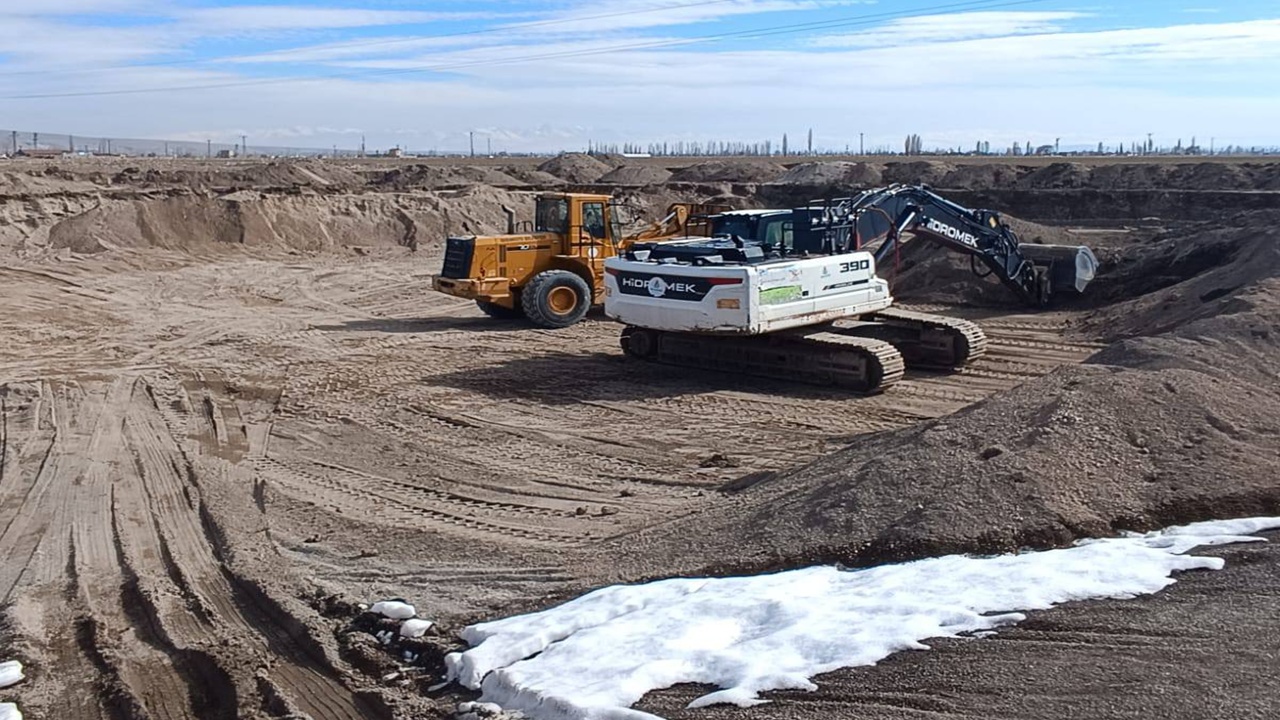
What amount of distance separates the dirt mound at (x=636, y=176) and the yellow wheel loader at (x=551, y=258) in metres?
36.6

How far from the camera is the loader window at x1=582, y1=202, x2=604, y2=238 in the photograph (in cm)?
1984

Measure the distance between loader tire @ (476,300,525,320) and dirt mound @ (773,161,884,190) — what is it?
29.7m

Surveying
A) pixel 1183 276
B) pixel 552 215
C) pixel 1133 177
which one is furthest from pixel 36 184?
pixel 1133 177

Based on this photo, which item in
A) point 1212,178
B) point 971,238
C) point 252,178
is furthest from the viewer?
point 252,178

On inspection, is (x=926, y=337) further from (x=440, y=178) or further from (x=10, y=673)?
(x=440, y=178)

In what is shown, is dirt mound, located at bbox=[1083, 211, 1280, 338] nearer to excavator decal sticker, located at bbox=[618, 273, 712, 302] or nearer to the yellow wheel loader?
excavator decal sticker, located at bbox=[618, 273, 712, 302]

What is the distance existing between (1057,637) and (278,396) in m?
11.1

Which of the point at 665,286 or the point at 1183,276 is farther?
the point at 1183,276

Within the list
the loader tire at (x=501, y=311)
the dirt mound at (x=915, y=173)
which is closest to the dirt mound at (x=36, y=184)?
the loader tire at (x=501, y=311)

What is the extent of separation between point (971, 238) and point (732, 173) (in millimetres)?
41303

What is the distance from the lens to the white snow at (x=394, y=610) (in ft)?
23.0

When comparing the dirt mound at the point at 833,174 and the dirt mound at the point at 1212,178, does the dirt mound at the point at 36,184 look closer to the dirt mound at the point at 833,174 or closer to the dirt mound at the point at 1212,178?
the dirt mound at the point at 833,174

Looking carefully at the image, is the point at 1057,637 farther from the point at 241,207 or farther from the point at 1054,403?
the point at 241,207

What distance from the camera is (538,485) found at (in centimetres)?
1051
